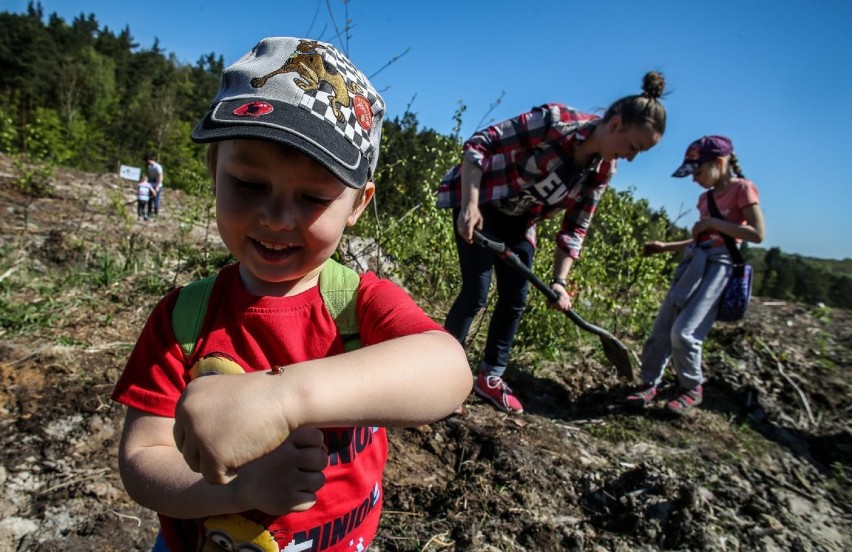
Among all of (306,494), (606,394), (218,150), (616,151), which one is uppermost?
(616,151)

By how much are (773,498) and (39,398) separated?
3.72 meters

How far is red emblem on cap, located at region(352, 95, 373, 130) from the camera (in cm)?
96

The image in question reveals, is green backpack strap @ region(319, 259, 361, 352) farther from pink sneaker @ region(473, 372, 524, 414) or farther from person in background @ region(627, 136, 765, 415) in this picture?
person in background @ region(627, 136, 765, 415)

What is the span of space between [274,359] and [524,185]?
2.16 metres

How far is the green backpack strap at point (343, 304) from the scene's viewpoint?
1.04m

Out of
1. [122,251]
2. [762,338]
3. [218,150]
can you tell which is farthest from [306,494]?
[762,338]

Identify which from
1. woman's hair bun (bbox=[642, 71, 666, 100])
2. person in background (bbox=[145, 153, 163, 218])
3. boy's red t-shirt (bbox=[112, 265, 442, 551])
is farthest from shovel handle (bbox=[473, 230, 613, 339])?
person in background (bbox=[145, 153, 163, 218])

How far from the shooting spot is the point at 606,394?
12.4ft

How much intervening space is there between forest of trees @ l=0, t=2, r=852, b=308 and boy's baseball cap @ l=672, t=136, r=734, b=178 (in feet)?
4.79

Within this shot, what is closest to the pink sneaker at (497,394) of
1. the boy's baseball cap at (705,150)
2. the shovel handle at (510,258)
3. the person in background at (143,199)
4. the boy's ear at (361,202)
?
the shovel handle at (510,258)

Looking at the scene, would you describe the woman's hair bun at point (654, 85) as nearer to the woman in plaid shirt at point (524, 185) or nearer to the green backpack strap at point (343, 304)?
the woman in plaid shirt at point (524, 185)

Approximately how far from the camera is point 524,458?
8.21ft

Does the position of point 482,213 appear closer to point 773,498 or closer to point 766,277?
point 773,498

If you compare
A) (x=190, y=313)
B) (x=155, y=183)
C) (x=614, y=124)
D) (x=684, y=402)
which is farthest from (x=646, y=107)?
(x=155, y=183)
